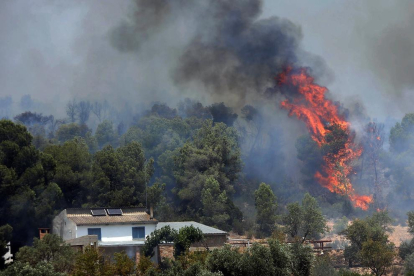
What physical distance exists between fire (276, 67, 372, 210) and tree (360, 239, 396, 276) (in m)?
36.0

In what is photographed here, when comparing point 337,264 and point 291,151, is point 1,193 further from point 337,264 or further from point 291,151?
point 291,151

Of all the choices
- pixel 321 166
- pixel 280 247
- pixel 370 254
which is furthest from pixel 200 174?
pixel 280 247

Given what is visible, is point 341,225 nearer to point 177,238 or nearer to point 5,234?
point 177,238

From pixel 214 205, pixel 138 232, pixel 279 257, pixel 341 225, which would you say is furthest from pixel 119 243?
pixel 341 225

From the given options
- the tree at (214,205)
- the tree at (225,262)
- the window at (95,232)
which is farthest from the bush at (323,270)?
the tree at (214,205)

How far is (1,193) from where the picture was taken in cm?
6059

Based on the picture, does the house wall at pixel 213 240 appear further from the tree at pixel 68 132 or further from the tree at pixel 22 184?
the tree at pixel 68 132

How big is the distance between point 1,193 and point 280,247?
111 feet

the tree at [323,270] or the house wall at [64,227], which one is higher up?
the house wall at [64,227]

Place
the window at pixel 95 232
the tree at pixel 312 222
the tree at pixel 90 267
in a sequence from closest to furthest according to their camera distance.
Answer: the tree at pixel 90 267 → the window at pixel 95 232 → the tree at pixel 312 222

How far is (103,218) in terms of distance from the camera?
6062cm

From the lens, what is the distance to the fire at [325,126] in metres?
95.9

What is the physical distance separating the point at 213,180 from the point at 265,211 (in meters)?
8.25

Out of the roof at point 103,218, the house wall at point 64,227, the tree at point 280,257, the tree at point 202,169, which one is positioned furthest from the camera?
the tree at point 202,169
